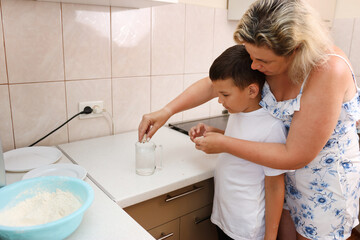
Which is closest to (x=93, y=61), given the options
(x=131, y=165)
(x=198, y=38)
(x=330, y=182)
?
(x=131, y=165)

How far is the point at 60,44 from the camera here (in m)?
1.26

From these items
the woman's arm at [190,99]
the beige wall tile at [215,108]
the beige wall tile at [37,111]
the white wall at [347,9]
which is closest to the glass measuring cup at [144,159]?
the woman's arm at [190,99]

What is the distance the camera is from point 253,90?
96cm

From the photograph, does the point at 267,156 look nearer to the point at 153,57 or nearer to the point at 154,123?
the point at 154,123

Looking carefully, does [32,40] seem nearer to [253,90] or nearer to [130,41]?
[130,41]

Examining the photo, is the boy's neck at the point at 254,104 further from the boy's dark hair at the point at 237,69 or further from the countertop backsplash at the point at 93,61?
the countertop backsplash at the point at 93,61

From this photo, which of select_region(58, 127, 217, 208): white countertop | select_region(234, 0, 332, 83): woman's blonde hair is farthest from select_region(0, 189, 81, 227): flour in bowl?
select_region(234, 0, 332, 83): woman's blonde hair

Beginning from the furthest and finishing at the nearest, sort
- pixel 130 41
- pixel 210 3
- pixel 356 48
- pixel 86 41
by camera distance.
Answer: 1. pixel 356 48
2. pixel 210 3
3. pixel 130 41
4. pixel 86 41

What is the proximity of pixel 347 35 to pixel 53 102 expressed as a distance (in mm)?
2089

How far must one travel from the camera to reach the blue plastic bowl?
0.62 meters

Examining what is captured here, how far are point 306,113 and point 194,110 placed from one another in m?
1.01

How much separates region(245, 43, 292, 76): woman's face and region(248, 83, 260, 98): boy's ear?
0.27ft

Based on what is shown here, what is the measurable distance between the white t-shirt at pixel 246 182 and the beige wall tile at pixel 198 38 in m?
0.75

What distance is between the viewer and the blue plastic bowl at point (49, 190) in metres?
0.62
